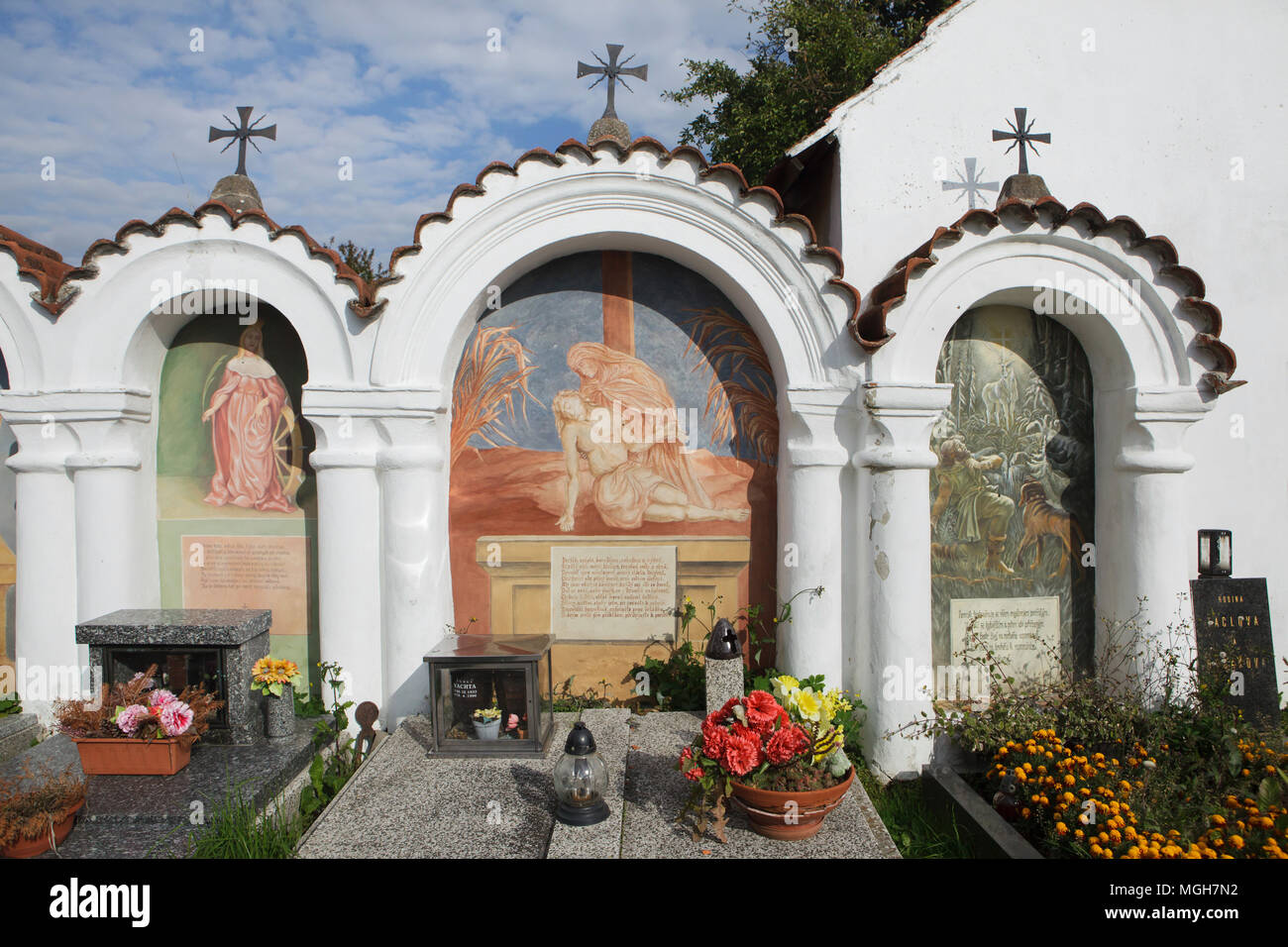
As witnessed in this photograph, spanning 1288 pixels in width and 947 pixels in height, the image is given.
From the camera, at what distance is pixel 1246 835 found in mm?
4781

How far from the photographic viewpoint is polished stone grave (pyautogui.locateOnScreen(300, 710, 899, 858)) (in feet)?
15.2

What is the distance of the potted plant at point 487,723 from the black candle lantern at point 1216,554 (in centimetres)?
654

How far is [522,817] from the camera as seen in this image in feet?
16.4

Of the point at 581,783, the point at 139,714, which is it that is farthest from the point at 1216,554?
the point at 139,714

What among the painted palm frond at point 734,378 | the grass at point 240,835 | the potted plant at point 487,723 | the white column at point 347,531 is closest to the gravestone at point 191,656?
the white column at point 347,531

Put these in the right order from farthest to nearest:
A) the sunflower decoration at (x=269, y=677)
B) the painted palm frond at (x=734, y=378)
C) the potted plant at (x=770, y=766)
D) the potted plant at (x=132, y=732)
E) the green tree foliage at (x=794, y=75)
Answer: the green tree foliage at (x=794, y=75), the painted palm frond at (x=734, y=378), the sunflower decoration at (x=269, y=677), the potted plant at (x=132, y=732), the potted plant at (x=770, y=766)

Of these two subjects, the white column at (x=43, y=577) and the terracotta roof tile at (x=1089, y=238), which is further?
the white column at (x=43, y=577)

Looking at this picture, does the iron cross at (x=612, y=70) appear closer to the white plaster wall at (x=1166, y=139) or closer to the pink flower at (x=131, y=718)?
the white plaster wall at (x=1166, y=139)

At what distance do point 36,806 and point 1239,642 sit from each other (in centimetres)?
923

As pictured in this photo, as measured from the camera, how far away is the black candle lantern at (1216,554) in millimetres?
7355

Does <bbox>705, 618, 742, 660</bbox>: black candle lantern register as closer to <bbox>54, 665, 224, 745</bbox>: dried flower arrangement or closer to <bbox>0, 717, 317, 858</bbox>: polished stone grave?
<bbox>0, 717, 317, 858</bbox>: polished stone grave

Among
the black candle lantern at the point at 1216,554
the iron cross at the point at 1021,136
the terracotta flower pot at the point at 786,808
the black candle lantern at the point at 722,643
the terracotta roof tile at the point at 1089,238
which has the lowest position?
the terracotta flower pot at the point at 786,808

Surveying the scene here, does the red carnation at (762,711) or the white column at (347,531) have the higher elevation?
the white column at (347,531)

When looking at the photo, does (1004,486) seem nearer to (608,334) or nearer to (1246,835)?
(1246,835)
